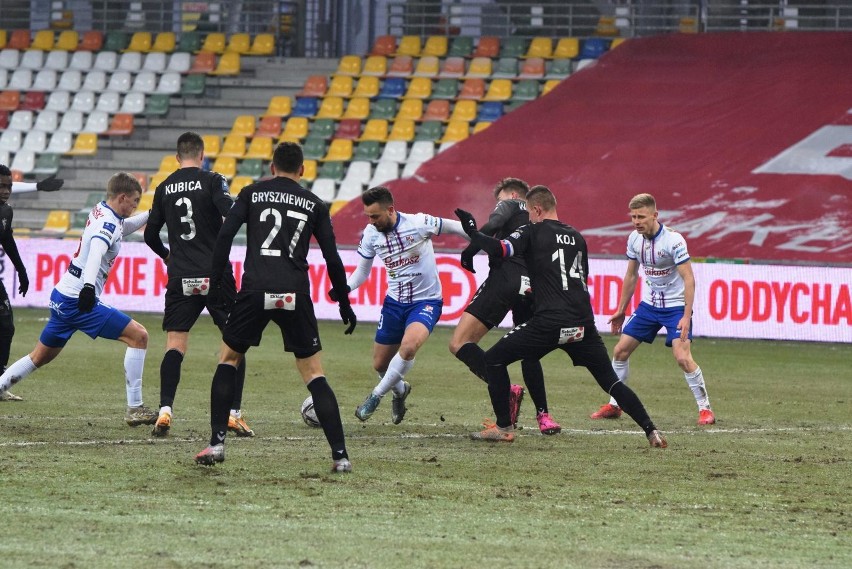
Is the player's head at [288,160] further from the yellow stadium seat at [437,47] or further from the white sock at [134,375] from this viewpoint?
the yellow stadium seat at [437,47]

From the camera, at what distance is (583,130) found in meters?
28.8

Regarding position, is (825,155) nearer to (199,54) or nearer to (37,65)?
(199,54)

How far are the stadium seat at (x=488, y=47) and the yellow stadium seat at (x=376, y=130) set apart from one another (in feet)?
10.4

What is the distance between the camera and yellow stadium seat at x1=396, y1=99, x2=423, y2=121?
3119cm

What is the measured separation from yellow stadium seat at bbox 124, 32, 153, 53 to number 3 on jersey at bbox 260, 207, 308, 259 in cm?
2775

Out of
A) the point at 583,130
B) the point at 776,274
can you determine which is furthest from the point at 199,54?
the point at 776,274

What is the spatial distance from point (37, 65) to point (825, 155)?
19.6 metres

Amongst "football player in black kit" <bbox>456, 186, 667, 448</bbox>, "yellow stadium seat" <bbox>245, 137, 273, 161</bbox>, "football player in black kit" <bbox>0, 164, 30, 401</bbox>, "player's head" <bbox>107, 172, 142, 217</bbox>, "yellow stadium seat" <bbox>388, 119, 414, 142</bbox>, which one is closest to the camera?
"football player in black kit" <bbox>456, 186, 667, 448</bbox>

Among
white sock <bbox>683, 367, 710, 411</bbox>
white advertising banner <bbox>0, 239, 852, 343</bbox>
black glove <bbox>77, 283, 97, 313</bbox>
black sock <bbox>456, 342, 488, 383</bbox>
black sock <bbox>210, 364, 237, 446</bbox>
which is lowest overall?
white advertising banner <bbox>0, 239, 852, 343</bbox>

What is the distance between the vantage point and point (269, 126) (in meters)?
31.6

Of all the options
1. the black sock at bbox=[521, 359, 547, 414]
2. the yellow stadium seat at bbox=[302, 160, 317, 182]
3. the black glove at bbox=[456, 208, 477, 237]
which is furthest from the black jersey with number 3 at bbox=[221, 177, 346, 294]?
the yellow stadium seat at bbox=[302, 160, 317, 182]

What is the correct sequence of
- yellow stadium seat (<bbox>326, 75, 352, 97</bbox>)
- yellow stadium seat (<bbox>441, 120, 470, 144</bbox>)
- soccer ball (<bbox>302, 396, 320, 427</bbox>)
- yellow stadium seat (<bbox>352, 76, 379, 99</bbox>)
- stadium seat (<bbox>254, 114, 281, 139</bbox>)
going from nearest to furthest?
1. soccer ball (<bbox>302, 396, 320, 427</bbox>)
2. yellow stadium seat (<bbox>441, 120, 470, 144</bbox>)
3. stadium seat (<bbox>254, 114, 281, 139</bbox>)
4. yellow stadium seat (<bbox>352, 76, 379, 99</bbox>)
5. yellow stadium seat (<bbox>326, 75, 352, 97</bbox>)

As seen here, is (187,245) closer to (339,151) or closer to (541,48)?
(339,151)

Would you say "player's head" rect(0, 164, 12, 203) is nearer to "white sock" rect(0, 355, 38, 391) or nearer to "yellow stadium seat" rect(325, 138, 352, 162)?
"white sock" rect(0, 355, 38, 391)
